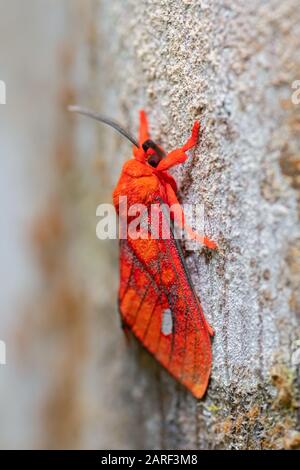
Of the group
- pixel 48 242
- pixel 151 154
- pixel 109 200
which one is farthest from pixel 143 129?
pixel 48 242

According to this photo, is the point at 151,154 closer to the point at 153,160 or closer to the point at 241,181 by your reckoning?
the point at 153,160

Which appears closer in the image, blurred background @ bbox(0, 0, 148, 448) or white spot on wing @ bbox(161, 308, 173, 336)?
white spot on wing @ bbox(161, 308, 173, 336)

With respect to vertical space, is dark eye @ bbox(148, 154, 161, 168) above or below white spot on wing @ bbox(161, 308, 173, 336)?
above

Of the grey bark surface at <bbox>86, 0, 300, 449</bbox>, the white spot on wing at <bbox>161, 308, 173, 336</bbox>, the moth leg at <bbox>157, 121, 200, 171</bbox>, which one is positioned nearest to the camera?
the grey bark surface at <bbox>86, 0, 300, 449</bbox>

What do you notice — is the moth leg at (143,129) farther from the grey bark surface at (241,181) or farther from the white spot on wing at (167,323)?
the white spot on wing at (167,323)

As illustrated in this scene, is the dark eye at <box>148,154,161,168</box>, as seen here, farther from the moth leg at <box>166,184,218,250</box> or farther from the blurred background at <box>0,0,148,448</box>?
the blurred background at <box>0,0,148,448</box>

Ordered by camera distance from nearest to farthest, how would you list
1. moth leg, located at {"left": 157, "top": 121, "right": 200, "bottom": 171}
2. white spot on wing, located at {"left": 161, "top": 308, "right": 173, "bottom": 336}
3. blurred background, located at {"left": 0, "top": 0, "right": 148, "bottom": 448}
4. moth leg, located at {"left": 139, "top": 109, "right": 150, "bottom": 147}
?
moth leg, located at {"left": 157, "top": 121, "right": 200, "bottom": 171}, white spot on wing, located at {"left": 161, "top": 308, "right": 173, "bottom": 336}, moth leg, located at {"left": 139, "top": 109, "right": 150, "bottom": 147}, blurred background, located at {"left": 0, "top": 0, "right": 148, "bottom": 448}

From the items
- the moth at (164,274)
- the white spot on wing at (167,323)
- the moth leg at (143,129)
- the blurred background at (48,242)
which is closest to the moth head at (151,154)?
the moth at (164,274)

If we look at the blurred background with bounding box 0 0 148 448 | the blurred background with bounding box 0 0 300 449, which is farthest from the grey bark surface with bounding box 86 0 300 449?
the blurred background with bounding box 0 0 148 448
